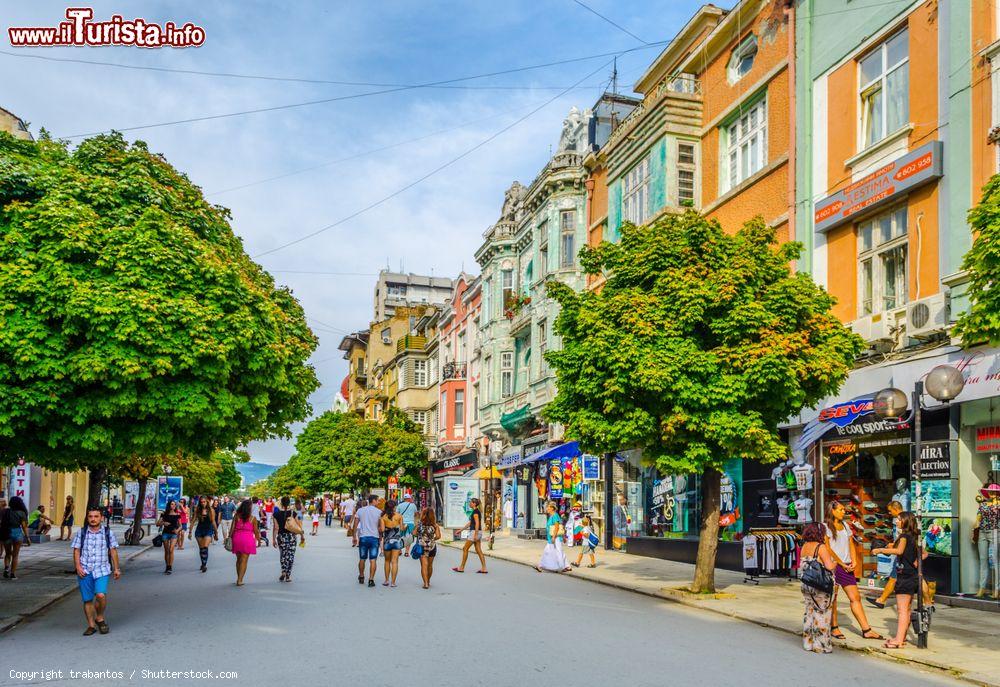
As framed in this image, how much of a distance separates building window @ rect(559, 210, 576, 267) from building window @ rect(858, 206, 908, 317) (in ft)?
58.0

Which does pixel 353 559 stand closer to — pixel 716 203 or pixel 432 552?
pixel 432 552

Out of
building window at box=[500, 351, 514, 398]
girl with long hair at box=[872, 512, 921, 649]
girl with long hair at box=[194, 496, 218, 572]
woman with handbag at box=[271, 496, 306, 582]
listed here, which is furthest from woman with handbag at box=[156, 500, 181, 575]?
building window at box=[500, 351, 514, 398]

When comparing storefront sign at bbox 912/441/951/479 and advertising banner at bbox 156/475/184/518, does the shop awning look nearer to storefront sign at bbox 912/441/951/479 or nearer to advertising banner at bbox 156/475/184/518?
storefront sign at bbox 912/441/951/479

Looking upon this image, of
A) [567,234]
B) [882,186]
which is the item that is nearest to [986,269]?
[882,186]

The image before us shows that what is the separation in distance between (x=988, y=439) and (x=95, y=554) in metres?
13.1

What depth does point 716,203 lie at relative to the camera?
24.4m

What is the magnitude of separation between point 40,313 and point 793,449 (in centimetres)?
1453

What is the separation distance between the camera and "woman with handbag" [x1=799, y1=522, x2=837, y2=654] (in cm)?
1102

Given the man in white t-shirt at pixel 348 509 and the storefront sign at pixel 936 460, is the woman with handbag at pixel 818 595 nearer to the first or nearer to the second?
the storefront sign at pixel 936 460

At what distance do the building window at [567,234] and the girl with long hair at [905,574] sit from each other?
25.1m

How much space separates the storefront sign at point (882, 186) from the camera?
16422mm

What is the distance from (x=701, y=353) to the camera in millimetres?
15664

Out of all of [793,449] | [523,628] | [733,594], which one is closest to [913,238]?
[793,449]

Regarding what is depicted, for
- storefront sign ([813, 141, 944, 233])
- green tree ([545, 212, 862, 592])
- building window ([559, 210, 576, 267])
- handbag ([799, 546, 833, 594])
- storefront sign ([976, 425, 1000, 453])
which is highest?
building window ([559, 210, 576, 267])
